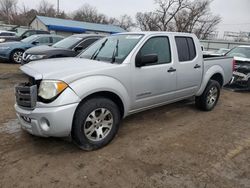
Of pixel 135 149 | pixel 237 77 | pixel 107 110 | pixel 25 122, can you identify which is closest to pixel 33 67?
pixel 25 122

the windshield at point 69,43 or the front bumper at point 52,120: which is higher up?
the windshield at point 69,43

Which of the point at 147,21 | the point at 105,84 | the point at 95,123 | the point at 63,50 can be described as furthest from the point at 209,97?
the point at 147,21

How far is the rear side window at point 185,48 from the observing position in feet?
15.7

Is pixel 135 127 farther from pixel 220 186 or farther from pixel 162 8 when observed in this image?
pixel 162 8

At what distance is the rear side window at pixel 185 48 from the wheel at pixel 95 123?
1.95 metres

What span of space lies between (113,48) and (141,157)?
2.01 meters

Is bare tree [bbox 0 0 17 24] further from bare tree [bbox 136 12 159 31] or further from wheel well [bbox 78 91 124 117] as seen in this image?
wheel well [bbox 78 91 124 117]

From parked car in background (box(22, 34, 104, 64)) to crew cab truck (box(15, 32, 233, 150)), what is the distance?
3.49 metres

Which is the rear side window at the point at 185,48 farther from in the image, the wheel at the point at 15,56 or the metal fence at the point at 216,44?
the metal fence at the point at 216,44

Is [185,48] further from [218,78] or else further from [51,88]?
[51,88]

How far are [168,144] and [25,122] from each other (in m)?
2.23

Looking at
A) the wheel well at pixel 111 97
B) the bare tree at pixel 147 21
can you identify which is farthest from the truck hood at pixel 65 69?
the bare tree at pixel 147 21

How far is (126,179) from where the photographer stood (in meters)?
2.91

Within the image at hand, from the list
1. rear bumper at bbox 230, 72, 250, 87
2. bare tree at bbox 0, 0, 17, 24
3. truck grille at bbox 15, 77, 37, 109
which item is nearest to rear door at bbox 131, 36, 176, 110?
truck grille at bbox 15, 77, 37, 109
